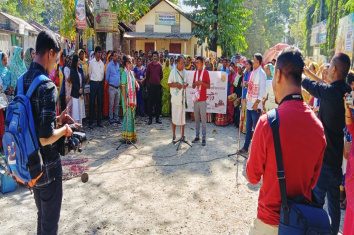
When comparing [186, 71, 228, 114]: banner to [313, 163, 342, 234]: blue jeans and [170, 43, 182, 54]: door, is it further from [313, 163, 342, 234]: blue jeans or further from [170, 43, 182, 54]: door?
[170, 43, 182, 54]: door

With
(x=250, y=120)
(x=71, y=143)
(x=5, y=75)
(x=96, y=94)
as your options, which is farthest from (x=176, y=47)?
(x=71, y=143)

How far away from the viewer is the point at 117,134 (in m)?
8.42

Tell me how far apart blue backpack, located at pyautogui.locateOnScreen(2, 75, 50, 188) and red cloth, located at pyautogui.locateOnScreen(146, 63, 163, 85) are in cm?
737

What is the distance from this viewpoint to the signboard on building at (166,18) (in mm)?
27219

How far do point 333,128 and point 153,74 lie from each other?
7029 mm

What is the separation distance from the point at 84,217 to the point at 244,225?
2.08 meters

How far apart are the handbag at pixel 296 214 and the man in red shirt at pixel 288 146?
0.13 ft

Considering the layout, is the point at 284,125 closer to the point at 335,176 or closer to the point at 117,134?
the point at 335,176

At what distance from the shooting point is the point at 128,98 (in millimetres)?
7176

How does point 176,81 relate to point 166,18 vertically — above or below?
below

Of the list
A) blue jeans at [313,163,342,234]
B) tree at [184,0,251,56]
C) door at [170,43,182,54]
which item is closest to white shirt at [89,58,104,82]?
blue jeans at [313,163,342,234]

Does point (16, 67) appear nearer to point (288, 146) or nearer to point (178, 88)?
point (178, 88)

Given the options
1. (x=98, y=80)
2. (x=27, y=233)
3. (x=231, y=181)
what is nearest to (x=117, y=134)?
(x=98, y=80)

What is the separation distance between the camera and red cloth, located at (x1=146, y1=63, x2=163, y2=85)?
965 centimetres
